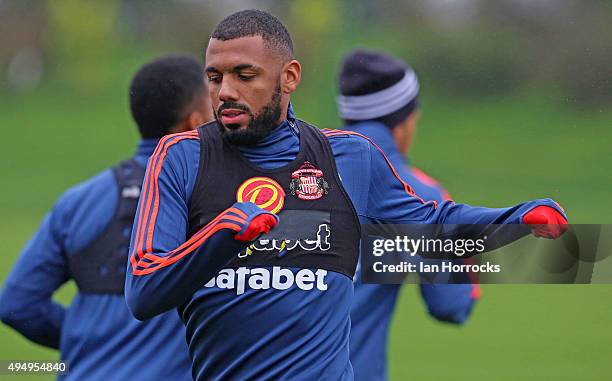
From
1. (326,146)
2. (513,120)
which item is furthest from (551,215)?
(513,120)

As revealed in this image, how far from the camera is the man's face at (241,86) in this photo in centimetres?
251

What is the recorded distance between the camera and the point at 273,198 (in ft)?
8.29

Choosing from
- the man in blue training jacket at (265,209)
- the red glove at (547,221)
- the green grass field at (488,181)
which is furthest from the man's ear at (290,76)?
the green grass field at (488,181)

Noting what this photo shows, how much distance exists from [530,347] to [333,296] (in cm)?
287

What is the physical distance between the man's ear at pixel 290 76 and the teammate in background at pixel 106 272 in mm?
993

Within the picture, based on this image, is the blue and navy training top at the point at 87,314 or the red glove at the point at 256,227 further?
the blue and navy training top at the point at 87,314

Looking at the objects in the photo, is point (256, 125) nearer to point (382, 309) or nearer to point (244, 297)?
point (244, 297)

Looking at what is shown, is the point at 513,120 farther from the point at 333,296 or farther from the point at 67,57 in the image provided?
the point at 67,57

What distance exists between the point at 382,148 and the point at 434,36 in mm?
1122

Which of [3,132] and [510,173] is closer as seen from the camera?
[510,173]

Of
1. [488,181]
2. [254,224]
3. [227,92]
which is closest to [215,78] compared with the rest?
[227,92]

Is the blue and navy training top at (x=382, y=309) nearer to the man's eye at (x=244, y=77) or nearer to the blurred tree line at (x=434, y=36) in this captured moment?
the blurred tree line at (x=434, y=36)

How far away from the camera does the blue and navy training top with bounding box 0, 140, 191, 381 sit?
3.38 metres

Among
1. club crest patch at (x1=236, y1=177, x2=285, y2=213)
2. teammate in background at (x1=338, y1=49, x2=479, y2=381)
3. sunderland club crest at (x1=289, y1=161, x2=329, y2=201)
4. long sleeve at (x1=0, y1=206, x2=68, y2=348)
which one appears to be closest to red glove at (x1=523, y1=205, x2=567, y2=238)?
sunderland club crest at (x1=289, y1=161, x2=329, y2=201)
